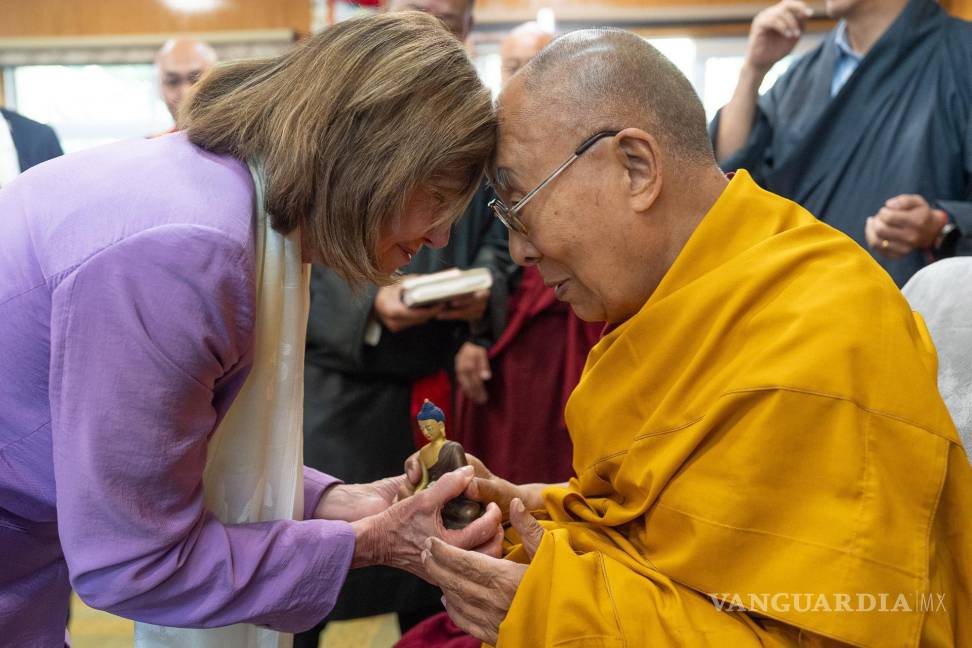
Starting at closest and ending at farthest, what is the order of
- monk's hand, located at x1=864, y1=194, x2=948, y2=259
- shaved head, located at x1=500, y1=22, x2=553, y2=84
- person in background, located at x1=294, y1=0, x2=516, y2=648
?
monk's hand, located at x1=864, y1=194, x2=948, y2=259 → person in background, located at x1=294, y1=0, x2=516, y2=648 → shaved head, located at x1=500, y1=22, x2=553, y2=84

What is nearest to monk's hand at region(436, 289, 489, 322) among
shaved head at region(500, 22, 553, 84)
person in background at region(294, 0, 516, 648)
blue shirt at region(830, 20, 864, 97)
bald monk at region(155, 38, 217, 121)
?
person in background at region(294, 0, 516, 648)

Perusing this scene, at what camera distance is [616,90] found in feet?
4.40

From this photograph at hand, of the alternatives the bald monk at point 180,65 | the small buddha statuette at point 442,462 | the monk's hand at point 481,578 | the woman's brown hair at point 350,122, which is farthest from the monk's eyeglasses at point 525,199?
the bald monk at point 180,65

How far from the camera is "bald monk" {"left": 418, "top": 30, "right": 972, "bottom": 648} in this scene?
1121 mm

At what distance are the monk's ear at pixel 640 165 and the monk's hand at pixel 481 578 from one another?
0.48 metres

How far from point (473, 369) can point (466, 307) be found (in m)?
0.24

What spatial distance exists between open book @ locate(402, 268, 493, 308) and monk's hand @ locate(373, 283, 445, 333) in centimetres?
2

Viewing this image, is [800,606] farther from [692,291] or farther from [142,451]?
[142,451]

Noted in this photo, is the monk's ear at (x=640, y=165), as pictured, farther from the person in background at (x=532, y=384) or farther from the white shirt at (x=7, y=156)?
the white shirt at (x=7, y=156)

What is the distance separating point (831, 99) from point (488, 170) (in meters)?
1.64

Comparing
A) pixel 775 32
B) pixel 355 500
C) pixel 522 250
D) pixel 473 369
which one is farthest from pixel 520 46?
pixel 355 500

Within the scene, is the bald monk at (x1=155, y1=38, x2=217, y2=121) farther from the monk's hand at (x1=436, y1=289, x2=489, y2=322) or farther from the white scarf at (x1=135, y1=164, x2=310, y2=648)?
the white scarf at (x1=135, y1=164, x2=310, y2=648)

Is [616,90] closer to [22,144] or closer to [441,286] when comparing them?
[441,286]

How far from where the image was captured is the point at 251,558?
1.29 m
